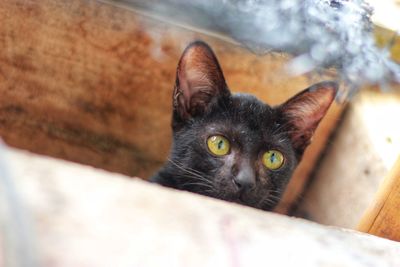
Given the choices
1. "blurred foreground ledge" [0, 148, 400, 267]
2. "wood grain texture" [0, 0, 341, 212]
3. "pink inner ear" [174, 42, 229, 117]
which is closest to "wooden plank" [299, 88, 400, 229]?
"wood grain texture" [0, 0, 341, 212]

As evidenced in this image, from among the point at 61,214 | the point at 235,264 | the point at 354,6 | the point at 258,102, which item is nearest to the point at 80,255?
the point at 61,214

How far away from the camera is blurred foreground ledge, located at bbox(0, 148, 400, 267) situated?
72 cm

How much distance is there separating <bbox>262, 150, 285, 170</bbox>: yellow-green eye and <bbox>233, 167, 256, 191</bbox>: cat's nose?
0.15 metres

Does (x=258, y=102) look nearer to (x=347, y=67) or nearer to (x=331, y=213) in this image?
(x=347, y=67)

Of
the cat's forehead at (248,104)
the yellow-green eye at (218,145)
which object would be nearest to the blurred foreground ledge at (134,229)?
the yellow-green eye at (218,145)

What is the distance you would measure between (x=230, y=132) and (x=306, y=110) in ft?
0.94

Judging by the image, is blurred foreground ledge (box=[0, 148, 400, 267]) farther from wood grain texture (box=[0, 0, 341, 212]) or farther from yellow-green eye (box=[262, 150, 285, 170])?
wood grain texture (box=[0, 0, 341, 212])

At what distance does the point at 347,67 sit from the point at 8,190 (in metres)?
1.36

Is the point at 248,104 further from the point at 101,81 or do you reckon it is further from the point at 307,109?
the point at 101,81

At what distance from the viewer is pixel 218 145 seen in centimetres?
159

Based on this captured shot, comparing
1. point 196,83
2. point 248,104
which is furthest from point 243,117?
point 196,83

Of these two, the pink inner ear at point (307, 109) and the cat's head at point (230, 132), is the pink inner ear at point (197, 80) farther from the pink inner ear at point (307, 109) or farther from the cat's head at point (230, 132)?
the pink inner ear at point (307, 109)

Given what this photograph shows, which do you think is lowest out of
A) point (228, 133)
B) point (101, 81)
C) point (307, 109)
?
point (101, 81)

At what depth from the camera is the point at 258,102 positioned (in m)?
1.73
